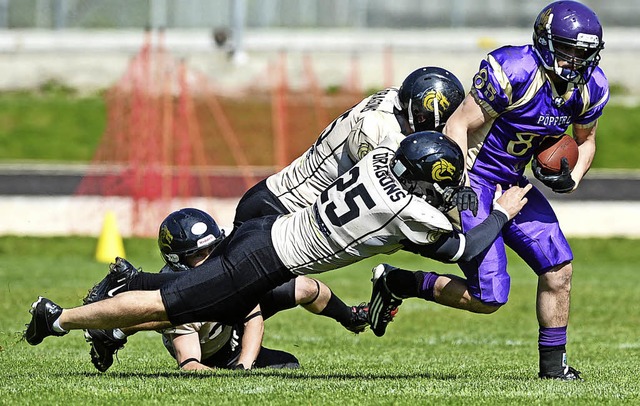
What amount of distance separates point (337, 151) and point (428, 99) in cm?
61

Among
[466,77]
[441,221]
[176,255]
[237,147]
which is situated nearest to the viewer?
[441,221]

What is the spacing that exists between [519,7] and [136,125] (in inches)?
525

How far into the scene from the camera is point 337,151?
6598 millimetres

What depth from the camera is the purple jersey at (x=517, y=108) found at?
6.02 m

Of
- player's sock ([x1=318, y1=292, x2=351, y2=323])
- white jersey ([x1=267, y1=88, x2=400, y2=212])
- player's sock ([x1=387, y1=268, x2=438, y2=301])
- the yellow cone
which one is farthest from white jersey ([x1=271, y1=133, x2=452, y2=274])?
the yellow cone

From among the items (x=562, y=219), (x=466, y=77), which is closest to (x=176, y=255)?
(x=562, y=219)

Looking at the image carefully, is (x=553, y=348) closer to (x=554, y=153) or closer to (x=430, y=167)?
(x=554, y=153)

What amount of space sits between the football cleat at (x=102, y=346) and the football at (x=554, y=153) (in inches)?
95.0

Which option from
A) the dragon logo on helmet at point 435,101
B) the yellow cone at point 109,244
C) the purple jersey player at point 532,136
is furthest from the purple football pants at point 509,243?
the yellow cone at point 109,244

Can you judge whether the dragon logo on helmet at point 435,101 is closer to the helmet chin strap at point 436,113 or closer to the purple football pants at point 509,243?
the helmet chin strap at point 436,113

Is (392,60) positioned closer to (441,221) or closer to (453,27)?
(453,27)

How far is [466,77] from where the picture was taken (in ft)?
86.6

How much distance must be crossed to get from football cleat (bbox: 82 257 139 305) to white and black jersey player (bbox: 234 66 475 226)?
2.37ft

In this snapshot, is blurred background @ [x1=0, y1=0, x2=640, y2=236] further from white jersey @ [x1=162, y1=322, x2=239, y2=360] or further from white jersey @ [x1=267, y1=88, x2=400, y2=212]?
white jersey @ [x1=267, y1=88, x2=400, y2=212]
